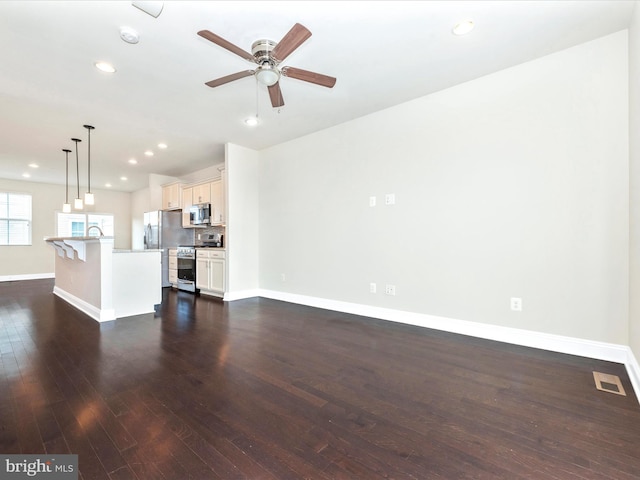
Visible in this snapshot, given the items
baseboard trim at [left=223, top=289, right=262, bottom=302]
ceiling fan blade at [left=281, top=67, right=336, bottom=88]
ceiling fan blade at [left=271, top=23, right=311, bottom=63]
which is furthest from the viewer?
baseboard trim at [left=223, top=289, right=262, bottom=302]

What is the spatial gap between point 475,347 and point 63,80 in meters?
4.98

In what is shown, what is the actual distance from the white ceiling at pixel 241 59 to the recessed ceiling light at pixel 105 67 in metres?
0.06

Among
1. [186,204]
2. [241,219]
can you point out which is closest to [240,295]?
[241,219]

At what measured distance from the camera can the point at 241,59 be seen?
106 inches

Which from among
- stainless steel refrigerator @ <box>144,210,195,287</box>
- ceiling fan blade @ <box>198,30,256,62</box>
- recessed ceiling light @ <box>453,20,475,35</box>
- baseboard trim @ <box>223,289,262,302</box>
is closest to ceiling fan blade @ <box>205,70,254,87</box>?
ceiling fan blade @ <box>198,30,256,62</box>

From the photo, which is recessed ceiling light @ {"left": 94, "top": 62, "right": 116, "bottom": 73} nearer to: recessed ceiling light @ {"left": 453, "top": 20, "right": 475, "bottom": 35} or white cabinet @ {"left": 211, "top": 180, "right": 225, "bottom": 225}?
white cabinet @ {"left": 211, "top": 180, "right": 225, "bottom": 225}

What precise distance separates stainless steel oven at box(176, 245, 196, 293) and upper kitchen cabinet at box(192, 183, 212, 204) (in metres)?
1.01

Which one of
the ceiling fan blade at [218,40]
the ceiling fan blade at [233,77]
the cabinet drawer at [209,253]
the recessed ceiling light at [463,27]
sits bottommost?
the cabinet drawer at [209,253]

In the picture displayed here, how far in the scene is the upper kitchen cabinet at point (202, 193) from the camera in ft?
18.9

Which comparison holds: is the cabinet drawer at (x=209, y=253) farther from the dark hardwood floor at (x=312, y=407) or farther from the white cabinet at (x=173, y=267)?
Result: the dark hardwood floor at (x=312, y=407)

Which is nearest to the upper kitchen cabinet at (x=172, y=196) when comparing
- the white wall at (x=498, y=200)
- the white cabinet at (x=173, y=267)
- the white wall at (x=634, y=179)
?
the white cabinet at (x=173, y=267)

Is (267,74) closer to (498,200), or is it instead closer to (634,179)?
(498,200)

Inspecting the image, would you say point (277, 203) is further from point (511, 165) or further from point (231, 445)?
point (231, 445)

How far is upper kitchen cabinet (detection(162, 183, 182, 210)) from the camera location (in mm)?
6450
